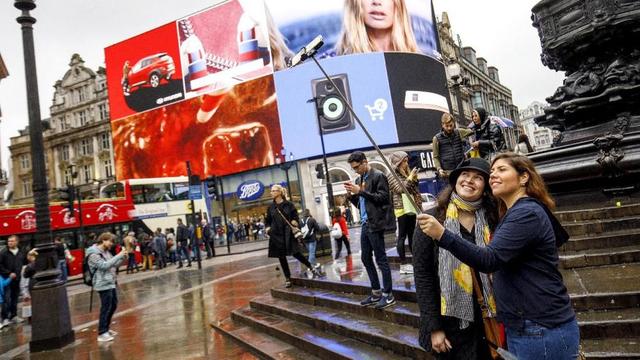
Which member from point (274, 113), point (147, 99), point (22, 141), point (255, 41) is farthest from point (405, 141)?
point (22, 141)

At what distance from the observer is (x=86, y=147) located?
159 ft

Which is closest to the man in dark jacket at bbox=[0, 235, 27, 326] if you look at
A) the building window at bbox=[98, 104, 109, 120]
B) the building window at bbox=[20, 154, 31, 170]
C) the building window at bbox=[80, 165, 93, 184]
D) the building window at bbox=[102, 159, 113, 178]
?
the building window at bbox=[102, 159, 113, 178]

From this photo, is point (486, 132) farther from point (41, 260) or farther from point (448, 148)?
point (41, 260)

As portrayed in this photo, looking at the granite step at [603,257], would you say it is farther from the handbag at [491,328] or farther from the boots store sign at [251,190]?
the boots store sign at [251,190]

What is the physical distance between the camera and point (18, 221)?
53.5 ft

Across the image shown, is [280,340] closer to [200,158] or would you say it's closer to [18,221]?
[18,221]

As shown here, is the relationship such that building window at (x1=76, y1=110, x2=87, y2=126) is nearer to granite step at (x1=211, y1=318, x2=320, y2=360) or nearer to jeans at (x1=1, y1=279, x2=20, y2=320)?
jeans at (x1=1, y1=279, x2=20, y2=320)

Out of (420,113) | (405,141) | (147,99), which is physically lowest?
(405,141)

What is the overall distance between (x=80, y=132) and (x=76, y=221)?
36118 millimetres

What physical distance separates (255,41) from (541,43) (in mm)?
33685

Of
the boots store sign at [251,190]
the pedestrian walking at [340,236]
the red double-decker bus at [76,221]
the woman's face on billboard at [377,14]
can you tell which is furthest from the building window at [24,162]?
the pedestrian walking at [340,236]

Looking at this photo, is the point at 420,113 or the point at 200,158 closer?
the point at 420,113

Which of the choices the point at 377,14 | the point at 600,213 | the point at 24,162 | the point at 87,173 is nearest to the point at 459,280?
the point at 600,213

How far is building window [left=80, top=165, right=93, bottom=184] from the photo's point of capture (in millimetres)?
47875
